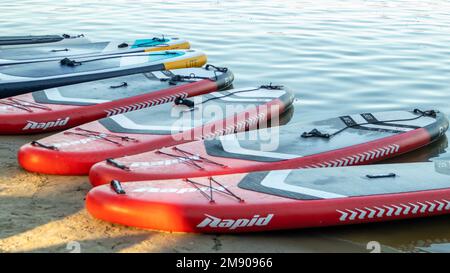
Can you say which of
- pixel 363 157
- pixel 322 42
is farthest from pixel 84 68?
pixel 322 42

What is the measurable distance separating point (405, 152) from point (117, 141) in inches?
137

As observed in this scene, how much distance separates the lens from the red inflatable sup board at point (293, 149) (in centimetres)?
648

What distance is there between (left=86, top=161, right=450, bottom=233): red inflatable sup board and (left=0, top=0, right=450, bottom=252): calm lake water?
273mm

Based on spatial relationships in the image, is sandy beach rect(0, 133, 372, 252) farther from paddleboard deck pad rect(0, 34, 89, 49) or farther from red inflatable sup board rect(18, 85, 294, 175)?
paddleboard deck pad rect(0, 34, 89, 49)

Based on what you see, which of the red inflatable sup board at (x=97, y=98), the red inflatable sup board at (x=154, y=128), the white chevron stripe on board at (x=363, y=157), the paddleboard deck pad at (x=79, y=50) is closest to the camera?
the red inflatable sup board at (x=154, y=128)

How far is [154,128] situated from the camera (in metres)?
7.68

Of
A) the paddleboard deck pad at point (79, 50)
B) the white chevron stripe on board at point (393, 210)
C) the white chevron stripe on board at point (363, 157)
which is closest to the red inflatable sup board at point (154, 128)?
the white chevron stripe on board at point (363, 157)

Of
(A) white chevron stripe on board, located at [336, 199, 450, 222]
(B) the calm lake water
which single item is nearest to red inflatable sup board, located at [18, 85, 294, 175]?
(B) the calm lake water

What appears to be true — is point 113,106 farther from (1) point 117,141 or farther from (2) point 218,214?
(2) point 218,214

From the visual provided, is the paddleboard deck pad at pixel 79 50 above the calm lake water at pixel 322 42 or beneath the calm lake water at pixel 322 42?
above

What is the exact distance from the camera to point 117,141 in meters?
7.23

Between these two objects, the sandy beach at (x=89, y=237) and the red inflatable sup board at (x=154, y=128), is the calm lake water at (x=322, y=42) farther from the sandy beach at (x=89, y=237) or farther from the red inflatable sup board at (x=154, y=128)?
the red inflatable sup board at (x=154, y=128)

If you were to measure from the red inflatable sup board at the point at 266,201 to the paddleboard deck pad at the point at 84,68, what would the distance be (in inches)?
154
